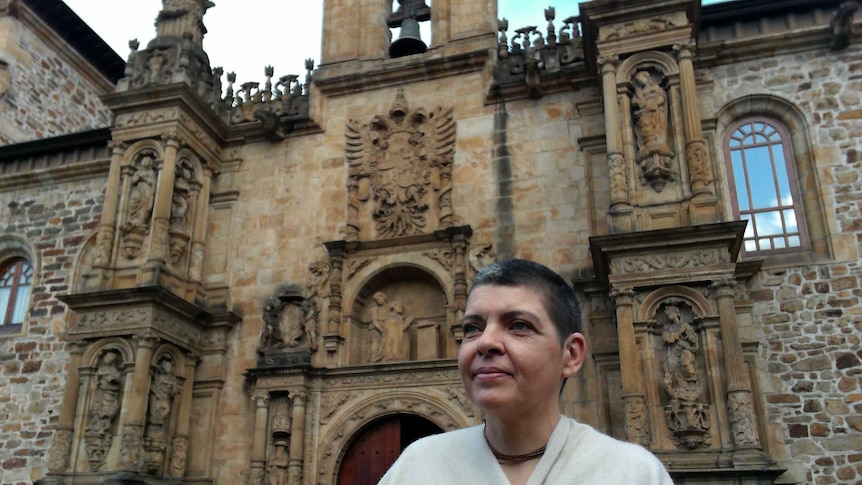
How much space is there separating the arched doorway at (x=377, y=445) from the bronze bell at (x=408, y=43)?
6196 mm

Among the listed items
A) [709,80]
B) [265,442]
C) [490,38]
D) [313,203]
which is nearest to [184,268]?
[313,203]

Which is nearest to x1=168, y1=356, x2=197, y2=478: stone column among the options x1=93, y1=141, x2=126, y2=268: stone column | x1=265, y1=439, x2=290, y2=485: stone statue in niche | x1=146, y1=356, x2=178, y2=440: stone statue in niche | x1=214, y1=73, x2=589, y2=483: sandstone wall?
x1=146, y1=356, x2=178, y2=440: stone statue in niche

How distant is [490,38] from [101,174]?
743 cm

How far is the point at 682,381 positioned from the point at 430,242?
4.37 metres

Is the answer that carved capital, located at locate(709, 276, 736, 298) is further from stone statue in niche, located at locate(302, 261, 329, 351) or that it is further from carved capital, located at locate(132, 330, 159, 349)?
carved capital, located at locate(132, 330, 159, 349)

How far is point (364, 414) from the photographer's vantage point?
1097 centimetres

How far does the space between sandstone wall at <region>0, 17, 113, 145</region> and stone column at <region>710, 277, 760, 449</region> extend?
572 inches

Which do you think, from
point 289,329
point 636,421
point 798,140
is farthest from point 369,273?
point 798,140

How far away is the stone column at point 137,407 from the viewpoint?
1015 cm

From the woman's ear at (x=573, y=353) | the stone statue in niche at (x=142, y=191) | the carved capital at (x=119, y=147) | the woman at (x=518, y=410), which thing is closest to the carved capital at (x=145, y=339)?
the stone statue in niche at (x=142, y=191)

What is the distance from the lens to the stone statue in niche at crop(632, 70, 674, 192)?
972 centimetres

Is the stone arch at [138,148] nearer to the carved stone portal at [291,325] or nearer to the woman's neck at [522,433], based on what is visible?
the carved stone portal at [291,325]

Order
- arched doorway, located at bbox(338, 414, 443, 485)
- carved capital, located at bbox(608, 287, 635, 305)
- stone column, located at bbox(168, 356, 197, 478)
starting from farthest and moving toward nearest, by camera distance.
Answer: stone column, located at bbox(168, 356, 197, 478)
arched doorway, located at bbox(338, 414, 443, 485)
carved capital, located at bbox(608, 287, 635, 305)

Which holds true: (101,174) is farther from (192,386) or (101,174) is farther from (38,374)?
(192,386)
